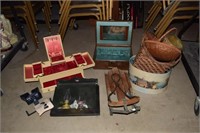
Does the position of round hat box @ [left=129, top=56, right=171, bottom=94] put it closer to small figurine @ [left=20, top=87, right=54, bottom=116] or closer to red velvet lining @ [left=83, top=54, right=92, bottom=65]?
red velvet lining @ [left=83, top=54, right=92, bottom=65]

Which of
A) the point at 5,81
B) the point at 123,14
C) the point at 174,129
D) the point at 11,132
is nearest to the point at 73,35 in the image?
the point at 123,14

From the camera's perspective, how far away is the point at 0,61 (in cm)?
167

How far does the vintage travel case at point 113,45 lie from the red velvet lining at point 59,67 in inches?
8.0

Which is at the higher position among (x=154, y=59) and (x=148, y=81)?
(x=154, y=59)

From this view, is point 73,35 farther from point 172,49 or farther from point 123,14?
point 172,49

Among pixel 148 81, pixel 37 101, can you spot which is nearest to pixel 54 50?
pixel 37 101

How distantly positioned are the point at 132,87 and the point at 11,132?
0.89 metres

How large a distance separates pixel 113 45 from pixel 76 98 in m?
0.61

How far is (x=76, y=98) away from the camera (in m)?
1.52

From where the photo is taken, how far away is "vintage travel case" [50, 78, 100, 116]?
143cm

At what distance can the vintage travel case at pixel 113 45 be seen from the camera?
1768 mm

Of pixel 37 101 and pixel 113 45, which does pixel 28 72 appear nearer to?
pixel 37 101

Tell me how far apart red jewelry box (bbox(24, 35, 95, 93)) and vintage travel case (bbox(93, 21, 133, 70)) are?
111 millimetres

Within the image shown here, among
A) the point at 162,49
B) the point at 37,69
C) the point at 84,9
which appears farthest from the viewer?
the point at 84,9
